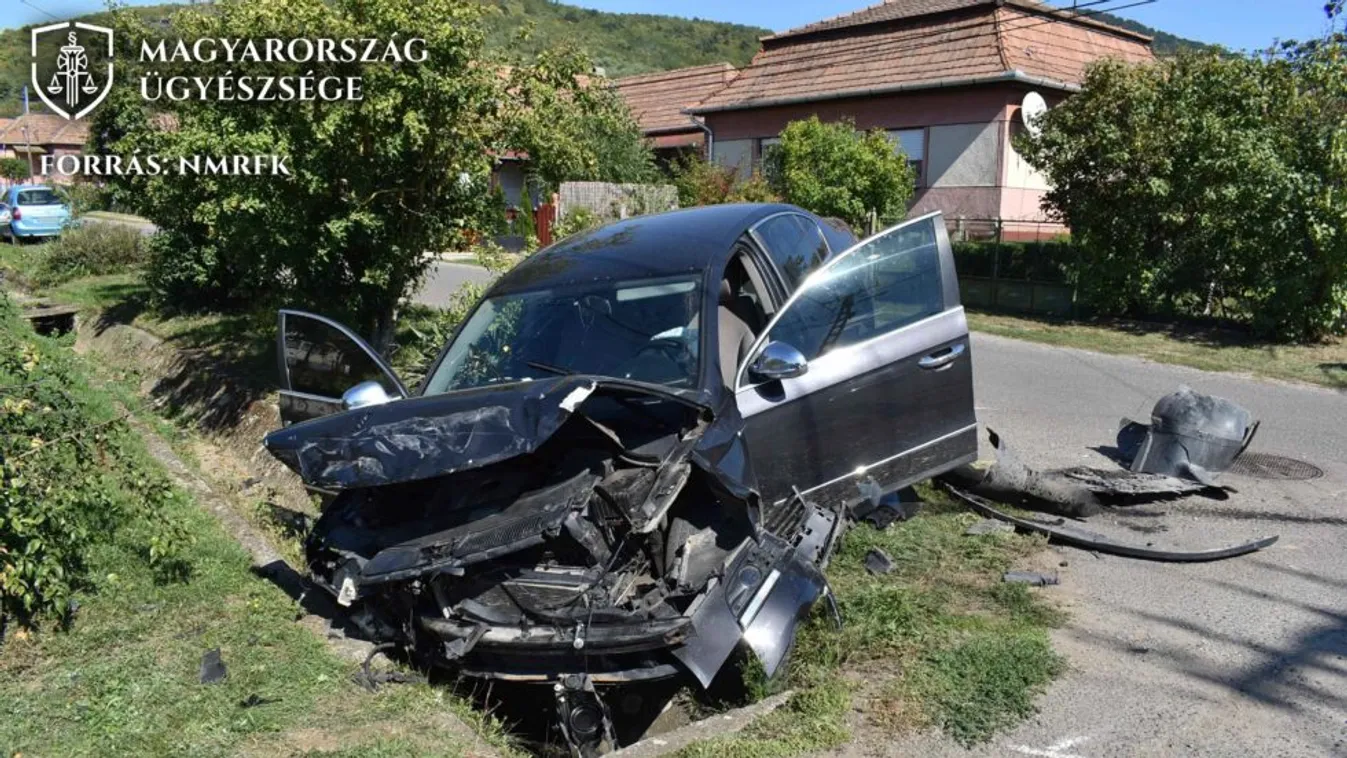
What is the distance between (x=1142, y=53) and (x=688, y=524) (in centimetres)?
2607

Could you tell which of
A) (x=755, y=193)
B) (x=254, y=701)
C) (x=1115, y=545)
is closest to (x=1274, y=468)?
(x=1115, y=545)

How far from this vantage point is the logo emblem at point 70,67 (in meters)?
12.0

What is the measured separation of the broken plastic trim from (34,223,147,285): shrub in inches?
656

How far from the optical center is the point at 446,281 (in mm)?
20531

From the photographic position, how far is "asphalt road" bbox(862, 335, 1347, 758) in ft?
12.9

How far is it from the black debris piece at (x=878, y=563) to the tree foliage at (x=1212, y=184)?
30.8ft

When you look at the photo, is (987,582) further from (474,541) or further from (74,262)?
(74,262)

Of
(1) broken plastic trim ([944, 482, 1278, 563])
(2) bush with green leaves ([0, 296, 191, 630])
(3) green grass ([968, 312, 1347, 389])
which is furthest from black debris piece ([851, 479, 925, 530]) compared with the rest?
(3) green grass ([968, 312, 1347, 389])

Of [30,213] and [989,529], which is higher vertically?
[30,213]

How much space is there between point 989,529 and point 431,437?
342 centimetres

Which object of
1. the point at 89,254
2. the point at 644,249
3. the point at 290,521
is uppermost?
the point at 644,249

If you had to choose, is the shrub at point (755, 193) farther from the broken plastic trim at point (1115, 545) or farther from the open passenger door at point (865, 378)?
the broken plastic trim at point (1115, 545)

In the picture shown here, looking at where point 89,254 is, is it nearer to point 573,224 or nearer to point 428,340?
point 573,224

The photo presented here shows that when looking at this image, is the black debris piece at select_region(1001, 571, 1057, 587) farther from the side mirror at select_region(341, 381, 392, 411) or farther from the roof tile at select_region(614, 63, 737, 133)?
the roof tile at select_region(614, 63, 737, 133)
